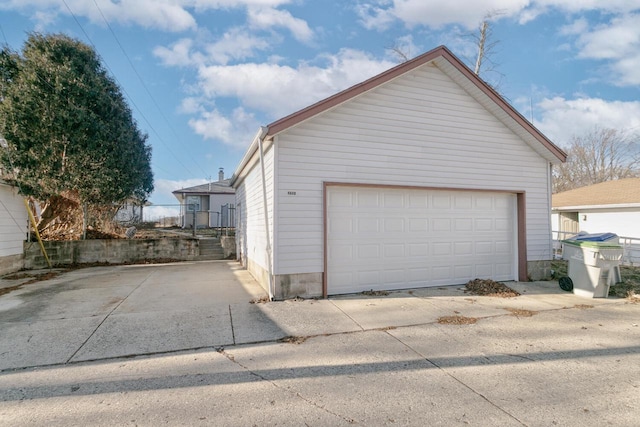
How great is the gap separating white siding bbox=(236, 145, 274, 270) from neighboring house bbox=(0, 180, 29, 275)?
6.55 m

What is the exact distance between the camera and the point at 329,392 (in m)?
2.85

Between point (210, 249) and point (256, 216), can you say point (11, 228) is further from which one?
point (256, 216)

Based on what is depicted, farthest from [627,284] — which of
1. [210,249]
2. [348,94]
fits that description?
[210,249]

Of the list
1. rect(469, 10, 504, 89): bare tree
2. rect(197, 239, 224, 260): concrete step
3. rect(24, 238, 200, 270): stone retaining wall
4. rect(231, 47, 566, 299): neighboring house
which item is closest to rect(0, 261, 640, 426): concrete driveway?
rect(231, 47, 566, 299): neighboring house

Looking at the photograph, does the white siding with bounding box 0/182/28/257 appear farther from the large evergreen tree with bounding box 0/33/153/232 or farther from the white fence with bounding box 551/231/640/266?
the white fence with bounding box 551/231/640/266

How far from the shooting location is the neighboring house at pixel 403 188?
6074 millimetres

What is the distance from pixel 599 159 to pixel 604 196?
14772 mm

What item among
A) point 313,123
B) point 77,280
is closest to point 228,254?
point 77,280

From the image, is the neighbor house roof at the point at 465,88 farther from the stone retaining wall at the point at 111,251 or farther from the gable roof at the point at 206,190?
the gable roof at the point at 206,190

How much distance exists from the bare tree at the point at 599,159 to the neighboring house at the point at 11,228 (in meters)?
33.3

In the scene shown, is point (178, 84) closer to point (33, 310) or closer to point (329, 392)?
point (33, 310)

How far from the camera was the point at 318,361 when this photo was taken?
349cm

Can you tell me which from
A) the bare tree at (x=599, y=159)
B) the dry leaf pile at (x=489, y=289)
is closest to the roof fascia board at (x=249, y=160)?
the dry leaf pile at (x=489, y=289)

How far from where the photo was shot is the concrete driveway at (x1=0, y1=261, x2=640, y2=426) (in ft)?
8.40
